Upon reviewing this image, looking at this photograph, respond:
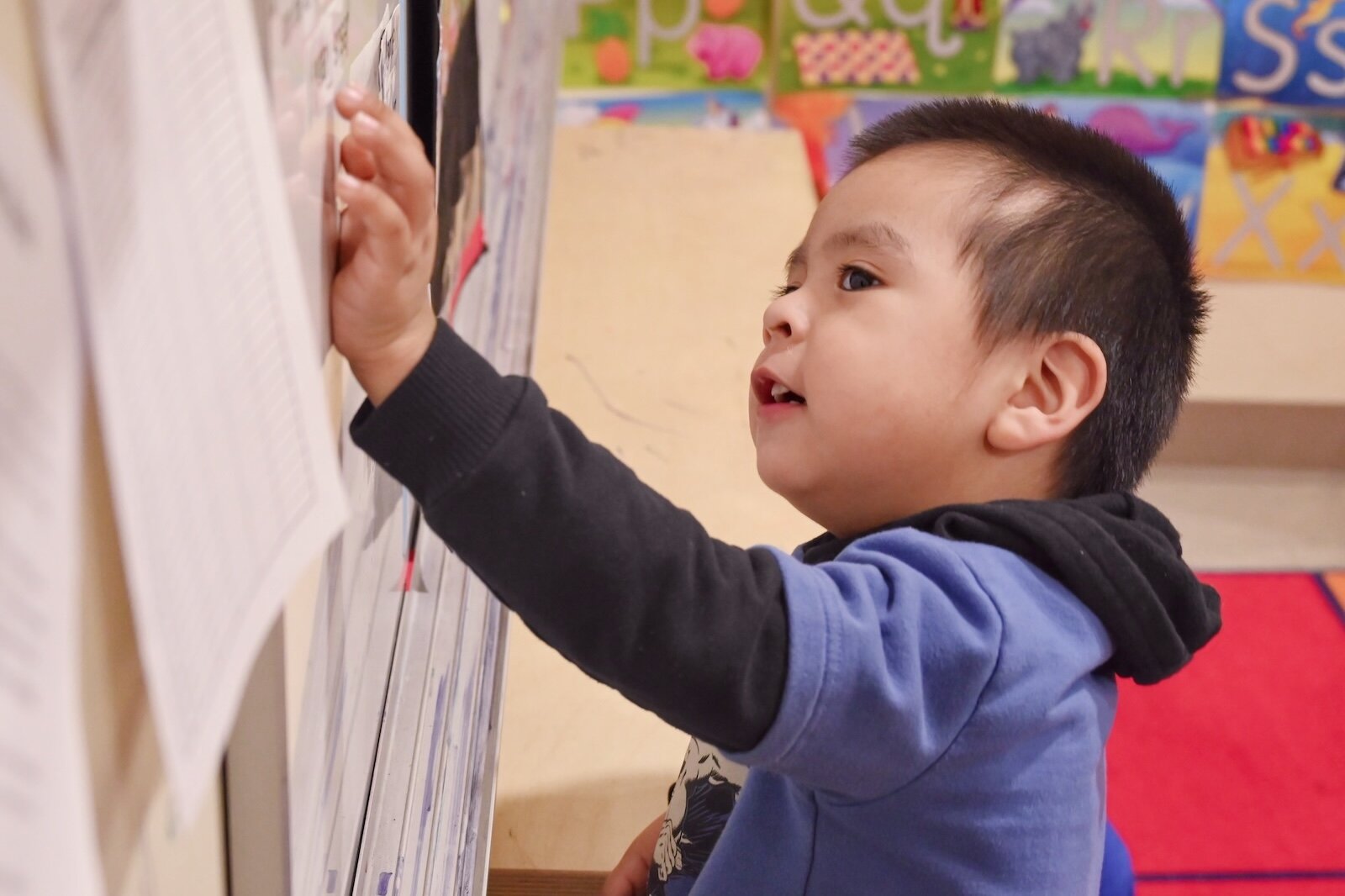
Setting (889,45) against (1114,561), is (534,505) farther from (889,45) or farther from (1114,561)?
(889,45)

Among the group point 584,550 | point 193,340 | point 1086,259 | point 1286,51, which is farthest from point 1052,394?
point 1286,51

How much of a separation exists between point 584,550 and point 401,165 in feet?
0.49

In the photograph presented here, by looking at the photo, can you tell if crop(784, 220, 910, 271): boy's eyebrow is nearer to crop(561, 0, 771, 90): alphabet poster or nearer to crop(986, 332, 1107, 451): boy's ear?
crop(986, 332, 1107, 451): boy's ear

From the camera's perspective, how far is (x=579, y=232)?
1671 mm

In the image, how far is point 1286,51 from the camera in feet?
7.98

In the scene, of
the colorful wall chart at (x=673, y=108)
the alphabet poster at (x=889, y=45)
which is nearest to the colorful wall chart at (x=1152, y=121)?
the alphabet poster at (x=889, y=45)

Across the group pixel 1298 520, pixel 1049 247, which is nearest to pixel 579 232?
pixel 1049 247

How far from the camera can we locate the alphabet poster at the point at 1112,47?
2.39 m

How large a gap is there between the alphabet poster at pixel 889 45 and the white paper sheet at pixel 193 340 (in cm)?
222

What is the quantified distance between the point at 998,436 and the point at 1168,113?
2.05 meters

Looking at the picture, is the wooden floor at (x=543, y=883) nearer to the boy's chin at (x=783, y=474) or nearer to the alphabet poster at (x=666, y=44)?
the boy's chin at (x=783, y=474)

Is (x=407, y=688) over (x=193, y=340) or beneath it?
beneath

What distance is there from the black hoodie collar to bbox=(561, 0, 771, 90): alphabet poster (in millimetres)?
1845

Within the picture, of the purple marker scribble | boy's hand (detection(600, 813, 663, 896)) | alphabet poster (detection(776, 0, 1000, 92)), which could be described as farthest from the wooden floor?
alphabet poster (detection(776, 0, 1000, 92))
